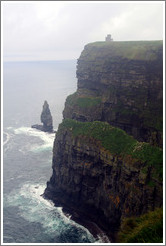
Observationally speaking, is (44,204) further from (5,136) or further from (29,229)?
(5,136)

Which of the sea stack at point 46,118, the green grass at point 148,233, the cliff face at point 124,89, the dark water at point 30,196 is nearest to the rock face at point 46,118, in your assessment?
the sea stack at point 46,118

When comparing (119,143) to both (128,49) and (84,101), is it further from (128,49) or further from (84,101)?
(128,49)

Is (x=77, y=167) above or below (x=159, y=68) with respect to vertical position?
below

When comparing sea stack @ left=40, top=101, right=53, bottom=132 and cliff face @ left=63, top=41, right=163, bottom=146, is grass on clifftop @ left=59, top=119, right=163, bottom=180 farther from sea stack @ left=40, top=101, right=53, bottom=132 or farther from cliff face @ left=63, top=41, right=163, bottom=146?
sea stack @ left=40, top=101, right=53, bottom=132

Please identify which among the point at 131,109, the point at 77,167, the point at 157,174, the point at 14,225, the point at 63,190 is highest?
the point at 131,109

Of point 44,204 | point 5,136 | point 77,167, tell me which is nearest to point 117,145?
point 77,167

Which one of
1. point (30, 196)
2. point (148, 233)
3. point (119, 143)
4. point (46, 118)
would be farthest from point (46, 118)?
point (148, 233)

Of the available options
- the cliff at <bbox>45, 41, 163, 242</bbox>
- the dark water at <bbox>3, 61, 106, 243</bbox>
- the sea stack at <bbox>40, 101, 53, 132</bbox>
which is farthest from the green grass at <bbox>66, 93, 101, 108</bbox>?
the sea stack at <bbox>40, 101, 53, 132</bbox>
